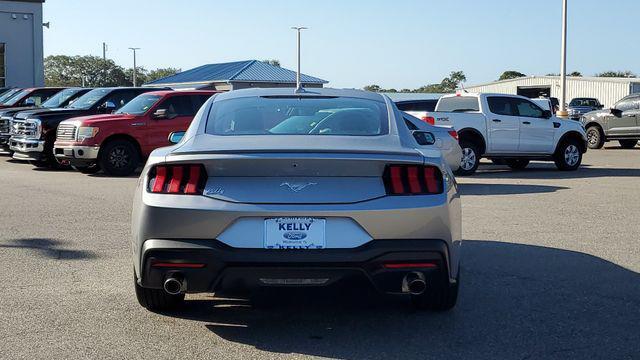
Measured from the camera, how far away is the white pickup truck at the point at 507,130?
17469 millimetres

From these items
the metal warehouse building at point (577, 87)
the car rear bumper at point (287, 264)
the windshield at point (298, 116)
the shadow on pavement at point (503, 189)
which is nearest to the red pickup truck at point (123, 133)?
the shadow on pavement at point (503, 189)

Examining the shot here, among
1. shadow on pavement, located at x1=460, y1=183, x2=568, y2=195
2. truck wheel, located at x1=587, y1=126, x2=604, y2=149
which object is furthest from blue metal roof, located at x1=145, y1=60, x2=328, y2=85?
shadow on pavement, located at x1=460, y1=183, x2=568, y2=195

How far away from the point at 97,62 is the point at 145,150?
309 ft

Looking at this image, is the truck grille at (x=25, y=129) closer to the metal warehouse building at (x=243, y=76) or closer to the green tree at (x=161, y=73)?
the metal warehouse building at (x=243, y=76)

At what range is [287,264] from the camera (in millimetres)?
4824

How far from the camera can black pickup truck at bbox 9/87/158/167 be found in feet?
57.9

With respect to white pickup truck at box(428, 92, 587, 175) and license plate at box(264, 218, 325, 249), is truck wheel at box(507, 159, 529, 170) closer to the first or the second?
white pickup truck at box(428, 92, 587, 175)

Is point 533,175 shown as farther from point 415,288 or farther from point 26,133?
point 415,288

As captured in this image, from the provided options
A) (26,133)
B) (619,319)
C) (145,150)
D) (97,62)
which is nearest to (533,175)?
(145,150)

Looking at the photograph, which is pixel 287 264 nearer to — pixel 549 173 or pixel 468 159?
pixel 468 159

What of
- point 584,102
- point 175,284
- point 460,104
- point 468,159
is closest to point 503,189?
point 468,159

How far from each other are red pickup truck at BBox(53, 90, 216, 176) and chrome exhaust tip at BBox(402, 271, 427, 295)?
1228 centimetres

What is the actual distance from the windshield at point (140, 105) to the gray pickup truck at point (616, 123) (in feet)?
51.6

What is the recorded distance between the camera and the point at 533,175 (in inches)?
694
